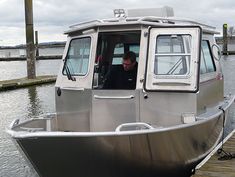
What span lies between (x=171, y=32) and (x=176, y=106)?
1.24m

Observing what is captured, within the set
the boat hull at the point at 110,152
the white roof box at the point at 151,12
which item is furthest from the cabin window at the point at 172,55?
the white roof box at the point at 151,12

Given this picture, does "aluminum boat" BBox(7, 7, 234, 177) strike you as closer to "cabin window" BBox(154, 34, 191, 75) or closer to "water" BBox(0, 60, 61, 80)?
"cabin window" BBox(154, 34, 191, 75)

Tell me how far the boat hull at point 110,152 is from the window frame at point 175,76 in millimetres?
691

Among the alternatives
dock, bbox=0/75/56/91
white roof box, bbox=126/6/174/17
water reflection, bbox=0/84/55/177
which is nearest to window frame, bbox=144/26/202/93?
white roof box, bbox=126/6/174/17

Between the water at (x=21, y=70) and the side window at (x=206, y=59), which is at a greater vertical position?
the side window at (x=206, y=59)

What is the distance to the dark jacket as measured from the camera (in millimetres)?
8453

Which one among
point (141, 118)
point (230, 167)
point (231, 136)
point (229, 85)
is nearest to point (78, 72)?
point (141, 118)

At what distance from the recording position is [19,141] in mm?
7020

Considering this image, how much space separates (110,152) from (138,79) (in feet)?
4.87

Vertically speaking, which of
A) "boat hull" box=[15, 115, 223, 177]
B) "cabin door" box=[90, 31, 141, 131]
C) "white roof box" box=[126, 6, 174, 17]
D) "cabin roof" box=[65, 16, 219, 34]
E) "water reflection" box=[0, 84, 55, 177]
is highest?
"white roof box" box=[126, 6, 174, 17]

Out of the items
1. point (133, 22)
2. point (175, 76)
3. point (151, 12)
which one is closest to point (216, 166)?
point (175, 76)

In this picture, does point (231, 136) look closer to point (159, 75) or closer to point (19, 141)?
point (159, 75)

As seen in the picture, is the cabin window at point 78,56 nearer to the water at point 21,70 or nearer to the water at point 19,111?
the water at point 19,111

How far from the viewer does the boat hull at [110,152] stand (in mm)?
6801
